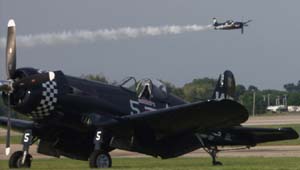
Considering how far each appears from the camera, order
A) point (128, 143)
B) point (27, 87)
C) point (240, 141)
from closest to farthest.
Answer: point (27, 87)
point (128, 143)
point (240, 141)

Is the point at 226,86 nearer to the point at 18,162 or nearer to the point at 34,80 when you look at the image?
the point at 34,80

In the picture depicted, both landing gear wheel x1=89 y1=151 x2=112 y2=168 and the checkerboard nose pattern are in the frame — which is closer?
landing gear wheel x1=89 y1=151 x2=112 y2=168

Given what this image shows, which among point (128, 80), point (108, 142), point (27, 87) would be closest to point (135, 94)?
point (128, 80)

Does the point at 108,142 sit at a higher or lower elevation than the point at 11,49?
lower

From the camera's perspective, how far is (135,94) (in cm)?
1939

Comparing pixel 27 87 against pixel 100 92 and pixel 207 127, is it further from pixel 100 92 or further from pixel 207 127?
pixel 207 127

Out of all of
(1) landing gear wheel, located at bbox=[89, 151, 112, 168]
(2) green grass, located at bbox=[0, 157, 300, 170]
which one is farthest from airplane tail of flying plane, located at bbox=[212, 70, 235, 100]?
(1) landing gear wheel, located at bbox=[89, 151, 112, 168]

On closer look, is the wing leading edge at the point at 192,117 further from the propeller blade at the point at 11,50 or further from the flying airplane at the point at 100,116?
the propeller blade at the point at 11,50

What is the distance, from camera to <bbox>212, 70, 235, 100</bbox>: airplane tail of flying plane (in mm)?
20422

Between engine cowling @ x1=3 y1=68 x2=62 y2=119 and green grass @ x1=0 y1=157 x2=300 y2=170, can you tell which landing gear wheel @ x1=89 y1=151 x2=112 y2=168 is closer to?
green grass @ x1=0 y1=157 x2=300 y2=170

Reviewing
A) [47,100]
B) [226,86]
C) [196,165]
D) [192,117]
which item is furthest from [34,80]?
[226,86]

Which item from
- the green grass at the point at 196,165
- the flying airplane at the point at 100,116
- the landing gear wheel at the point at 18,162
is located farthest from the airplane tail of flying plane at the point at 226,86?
the landing gear wheel at the point at 18,162

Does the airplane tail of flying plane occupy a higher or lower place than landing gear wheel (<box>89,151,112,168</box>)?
higher

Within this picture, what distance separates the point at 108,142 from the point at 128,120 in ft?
2.27
